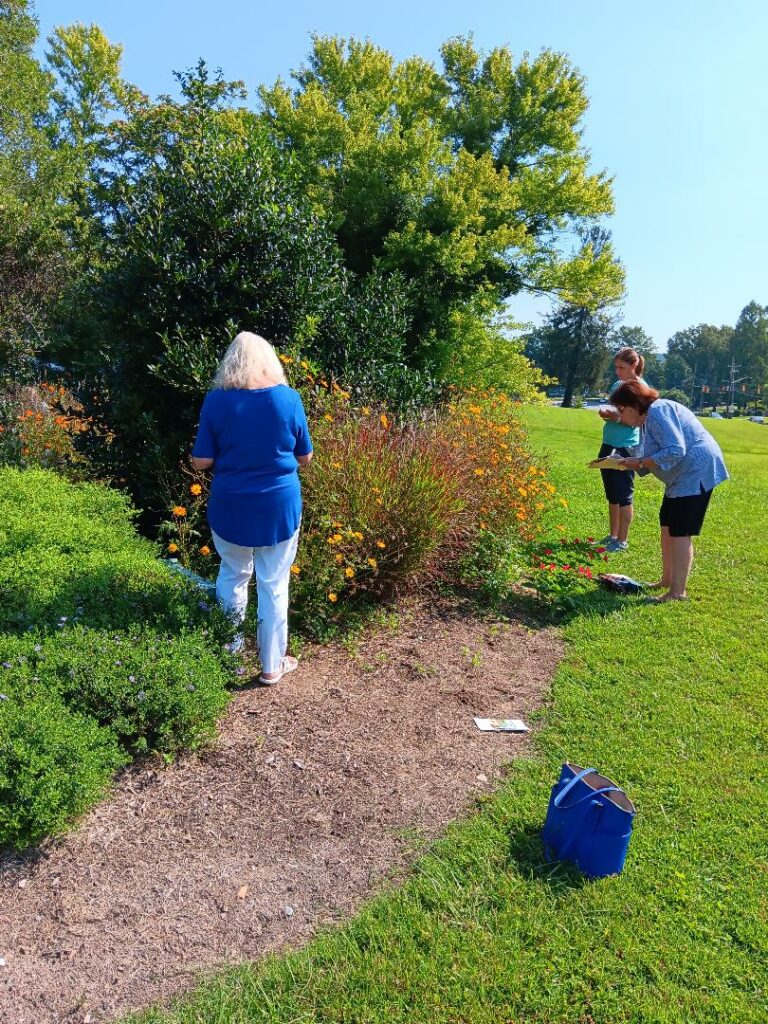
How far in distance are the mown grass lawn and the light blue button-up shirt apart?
4.91ft

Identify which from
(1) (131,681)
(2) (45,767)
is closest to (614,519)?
(1) (131,681)

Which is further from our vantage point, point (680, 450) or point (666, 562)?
point (666, 562)

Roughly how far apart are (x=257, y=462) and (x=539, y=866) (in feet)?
6.97

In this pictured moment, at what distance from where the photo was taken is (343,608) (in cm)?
437

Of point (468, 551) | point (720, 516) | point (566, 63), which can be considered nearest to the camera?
point (468, 551)

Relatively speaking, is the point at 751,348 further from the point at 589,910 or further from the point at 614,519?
the point at 589,910

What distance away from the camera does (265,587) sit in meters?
3.44

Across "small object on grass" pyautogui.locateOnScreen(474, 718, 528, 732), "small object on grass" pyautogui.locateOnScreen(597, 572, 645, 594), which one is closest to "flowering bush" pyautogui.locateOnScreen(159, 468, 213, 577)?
"small object on grass" pyautogui.locateOnScreen(474, 718, 528, 732)

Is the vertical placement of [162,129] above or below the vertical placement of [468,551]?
above

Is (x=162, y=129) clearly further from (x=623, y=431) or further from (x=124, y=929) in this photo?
(x=124, y=929)

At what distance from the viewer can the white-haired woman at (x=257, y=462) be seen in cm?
322

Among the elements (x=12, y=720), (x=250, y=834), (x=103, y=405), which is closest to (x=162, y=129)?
(x=103, y=405)

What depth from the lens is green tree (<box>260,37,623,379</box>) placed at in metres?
10.2

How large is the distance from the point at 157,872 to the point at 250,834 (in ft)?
1.17
